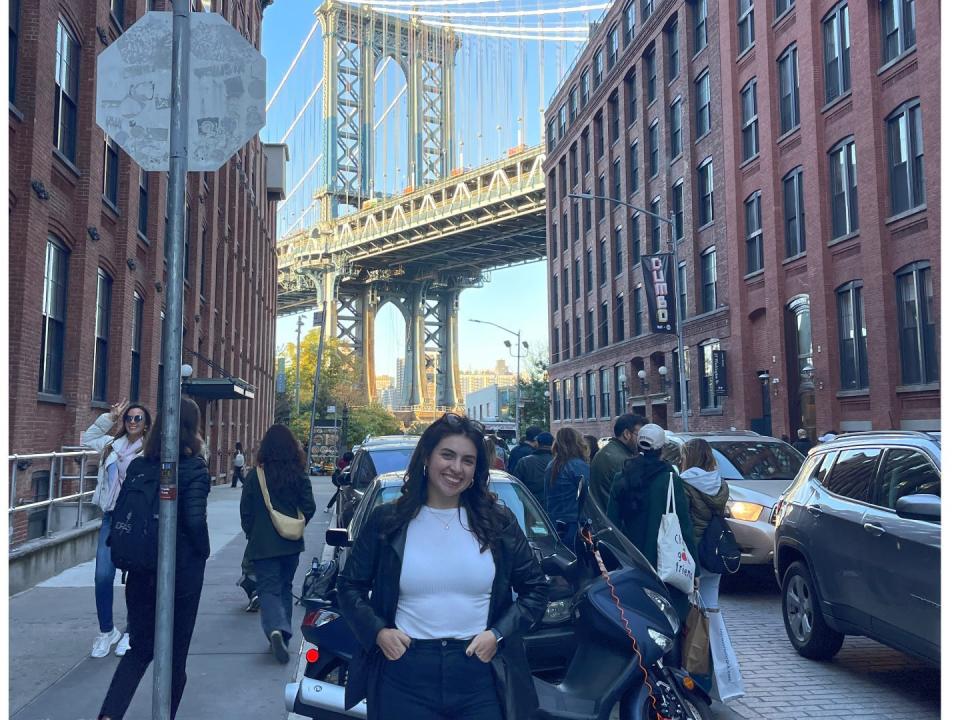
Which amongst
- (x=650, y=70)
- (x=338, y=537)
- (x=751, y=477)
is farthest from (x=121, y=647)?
(x=650, y=70)

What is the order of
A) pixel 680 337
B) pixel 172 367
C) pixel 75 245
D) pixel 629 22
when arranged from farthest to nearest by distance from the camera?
pixel 629 22
pixel 680 337
pixel 75 245
pixel 172 367

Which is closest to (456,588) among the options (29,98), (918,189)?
(29,98)

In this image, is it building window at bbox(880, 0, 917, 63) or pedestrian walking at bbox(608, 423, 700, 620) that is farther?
building window at bbox(880, 0, 917, 63)

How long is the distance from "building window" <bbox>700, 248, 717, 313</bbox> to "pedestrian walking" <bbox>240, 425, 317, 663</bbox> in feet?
83.3

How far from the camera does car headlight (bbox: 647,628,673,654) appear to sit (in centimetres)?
388

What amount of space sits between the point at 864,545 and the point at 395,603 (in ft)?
13.8

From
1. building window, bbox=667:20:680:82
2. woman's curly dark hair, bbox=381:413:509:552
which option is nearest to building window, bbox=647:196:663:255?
Answer: building window, bbox=667:20:680:82

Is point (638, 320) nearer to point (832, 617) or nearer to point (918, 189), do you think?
point (918, 189)

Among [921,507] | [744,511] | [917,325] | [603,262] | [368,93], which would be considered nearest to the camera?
[921,507]

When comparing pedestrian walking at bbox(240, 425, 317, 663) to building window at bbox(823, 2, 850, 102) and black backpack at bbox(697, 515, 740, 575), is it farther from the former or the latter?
building window at bbox(823, 2, 850, 102)

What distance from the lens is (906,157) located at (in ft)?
66.3

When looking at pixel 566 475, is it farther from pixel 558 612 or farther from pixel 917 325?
pixel 917 325

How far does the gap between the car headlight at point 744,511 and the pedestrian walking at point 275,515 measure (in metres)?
5.14

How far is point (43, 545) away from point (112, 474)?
4255 mm
